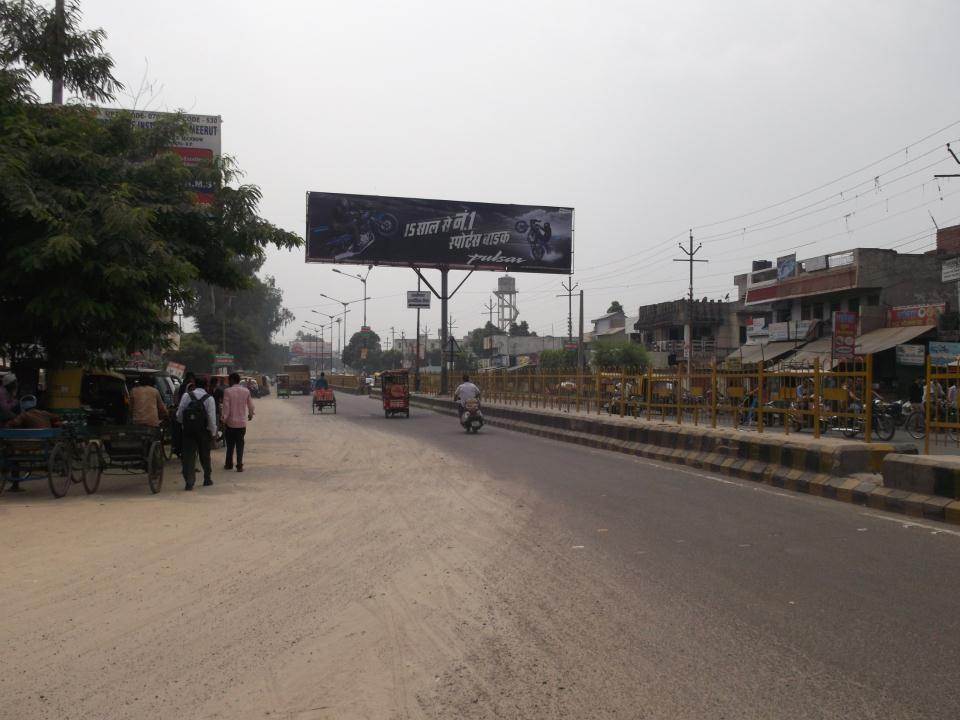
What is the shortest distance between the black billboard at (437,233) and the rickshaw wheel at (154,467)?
2765 centimetres

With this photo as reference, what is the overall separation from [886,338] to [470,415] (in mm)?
19059

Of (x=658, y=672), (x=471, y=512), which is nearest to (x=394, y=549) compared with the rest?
(x=471, y=512)

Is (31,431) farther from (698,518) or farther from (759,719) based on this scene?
(759,719)

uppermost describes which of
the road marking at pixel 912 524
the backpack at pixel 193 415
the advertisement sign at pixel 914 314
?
the advertisement sign at pixel 914 314

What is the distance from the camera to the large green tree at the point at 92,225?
12.6 metres

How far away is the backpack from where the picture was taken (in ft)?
41.8

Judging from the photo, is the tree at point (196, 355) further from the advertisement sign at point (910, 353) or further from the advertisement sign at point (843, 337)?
the advertisement sign at point (843, 337)

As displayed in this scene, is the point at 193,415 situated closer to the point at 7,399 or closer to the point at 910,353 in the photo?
the point at 7,399

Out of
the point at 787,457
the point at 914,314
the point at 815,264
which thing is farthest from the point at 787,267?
the point at 787,457

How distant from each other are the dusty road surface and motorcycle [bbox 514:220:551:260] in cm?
3202

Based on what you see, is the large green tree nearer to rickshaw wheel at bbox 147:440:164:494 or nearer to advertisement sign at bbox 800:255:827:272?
rickshaw wheel at bbox 147:440:164:494

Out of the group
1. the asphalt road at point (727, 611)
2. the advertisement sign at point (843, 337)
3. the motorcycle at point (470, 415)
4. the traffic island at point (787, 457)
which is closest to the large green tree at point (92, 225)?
the asphalt road at point (727, 611)

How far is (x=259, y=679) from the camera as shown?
181 inches

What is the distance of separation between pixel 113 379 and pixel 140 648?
468 inches
